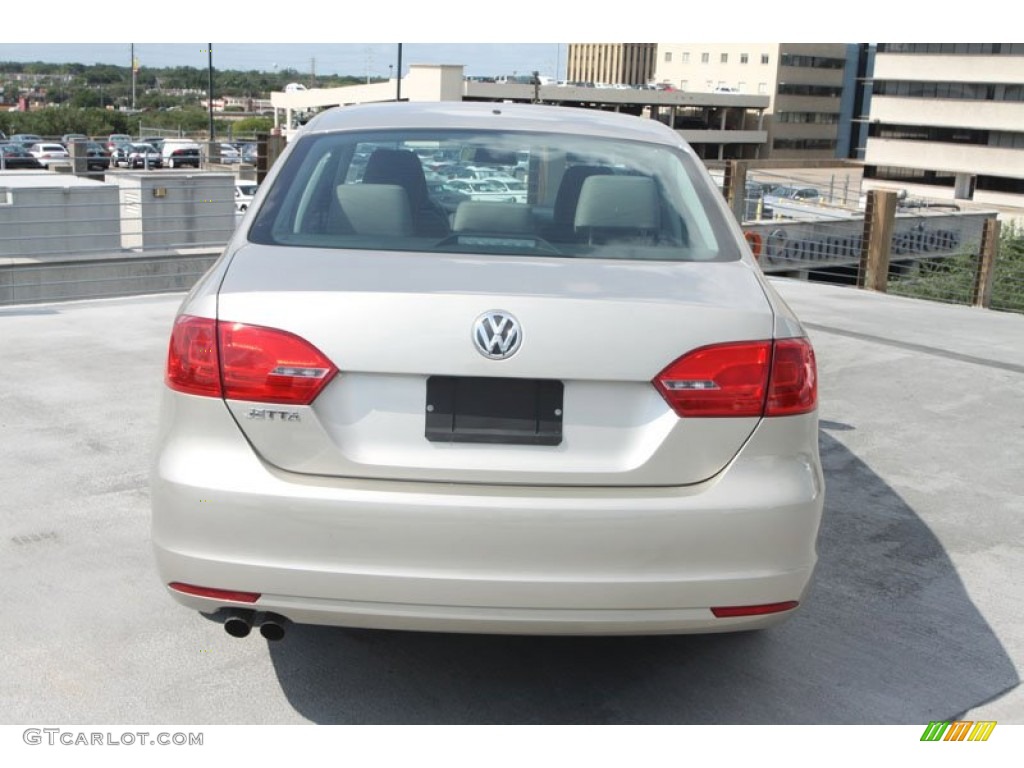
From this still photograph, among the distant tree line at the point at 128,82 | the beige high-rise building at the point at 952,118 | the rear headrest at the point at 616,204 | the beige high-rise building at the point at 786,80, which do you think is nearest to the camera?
the rear headrest at the point at 616,204

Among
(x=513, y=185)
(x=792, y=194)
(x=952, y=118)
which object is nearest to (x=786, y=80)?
(x=952, y=118)

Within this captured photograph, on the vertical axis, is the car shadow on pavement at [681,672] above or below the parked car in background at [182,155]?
above

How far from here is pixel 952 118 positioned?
10638 cm

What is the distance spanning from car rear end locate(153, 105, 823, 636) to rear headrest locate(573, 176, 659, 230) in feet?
1.90

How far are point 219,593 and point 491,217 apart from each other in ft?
4.52

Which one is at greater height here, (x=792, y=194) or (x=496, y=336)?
(x=496, y=336)

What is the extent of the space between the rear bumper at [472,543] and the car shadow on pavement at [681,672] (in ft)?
2.08

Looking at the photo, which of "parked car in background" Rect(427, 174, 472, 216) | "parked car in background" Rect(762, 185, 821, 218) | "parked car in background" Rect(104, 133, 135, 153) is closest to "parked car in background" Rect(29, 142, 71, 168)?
"parked car in background" Rect(104, 133, 135, 153)

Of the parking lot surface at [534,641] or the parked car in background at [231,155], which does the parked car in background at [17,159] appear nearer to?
the parked car in background at [231,155]

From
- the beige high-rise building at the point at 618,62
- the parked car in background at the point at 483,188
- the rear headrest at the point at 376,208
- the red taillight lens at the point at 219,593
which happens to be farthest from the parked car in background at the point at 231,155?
the beige high-rise building at the point at 618,62

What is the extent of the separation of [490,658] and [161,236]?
27.7 m

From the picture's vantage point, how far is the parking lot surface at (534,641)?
354 cm

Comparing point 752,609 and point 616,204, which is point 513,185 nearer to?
point 616,204
